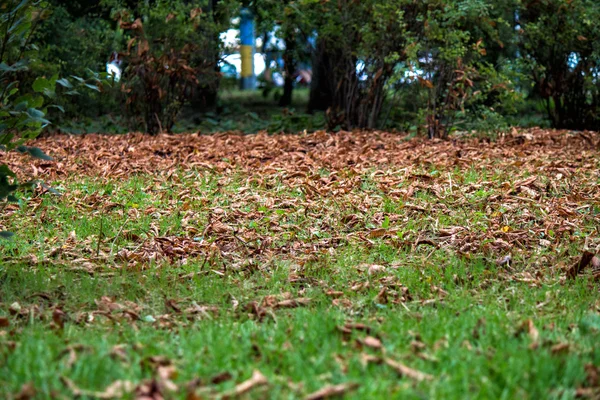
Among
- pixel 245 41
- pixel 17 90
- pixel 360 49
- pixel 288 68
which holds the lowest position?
pixel 17 90

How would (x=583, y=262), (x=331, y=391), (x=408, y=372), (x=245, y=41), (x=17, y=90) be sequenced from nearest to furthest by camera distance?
(x=331, y=391) → (x=408, y=372) → (x=17, y=90) → (x=583, y=262) → (x=245, y=41)

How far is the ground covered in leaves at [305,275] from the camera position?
105 inches

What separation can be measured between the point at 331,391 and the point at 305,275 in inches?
76.2

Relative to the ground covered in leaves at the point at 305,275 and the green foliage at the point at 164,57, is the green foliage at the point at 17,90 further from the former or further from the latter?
the green foliage at the point at 164,57

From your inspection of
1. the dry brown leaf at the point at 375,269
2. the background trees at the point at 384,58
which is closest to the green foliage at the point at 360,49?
the background trees at the point at 384,58

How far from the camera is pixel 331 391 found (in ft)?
8.14

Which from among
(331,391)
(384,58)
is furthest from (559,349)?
(384,58)

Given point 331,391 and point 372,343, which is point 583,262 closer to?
point 372,343

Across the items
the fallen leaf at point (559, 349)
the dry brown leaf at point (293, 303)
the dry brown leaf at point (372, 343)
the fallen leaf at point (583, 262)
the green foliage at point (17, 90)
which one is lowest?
the dry brown leaf at point (293, 303)

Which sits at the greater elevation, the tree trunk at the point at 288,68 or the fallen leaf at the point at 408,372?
the tree trunk at the point at 288,68

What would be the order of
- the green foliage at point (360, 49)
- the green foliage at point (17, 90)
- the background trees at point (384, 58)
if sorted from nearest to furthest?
the green foliage at point (17, 90) < the background trees at point (384, 58) < the green foliage at point (360, 49)

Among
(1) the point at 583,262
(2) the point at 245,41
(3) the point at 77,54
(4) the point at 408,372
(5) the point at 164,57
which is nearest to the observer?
(4) the point at 408,372

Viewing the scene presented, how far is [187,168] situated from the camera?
7.44m

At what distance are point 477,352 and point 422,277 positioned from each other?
139 centimetres
